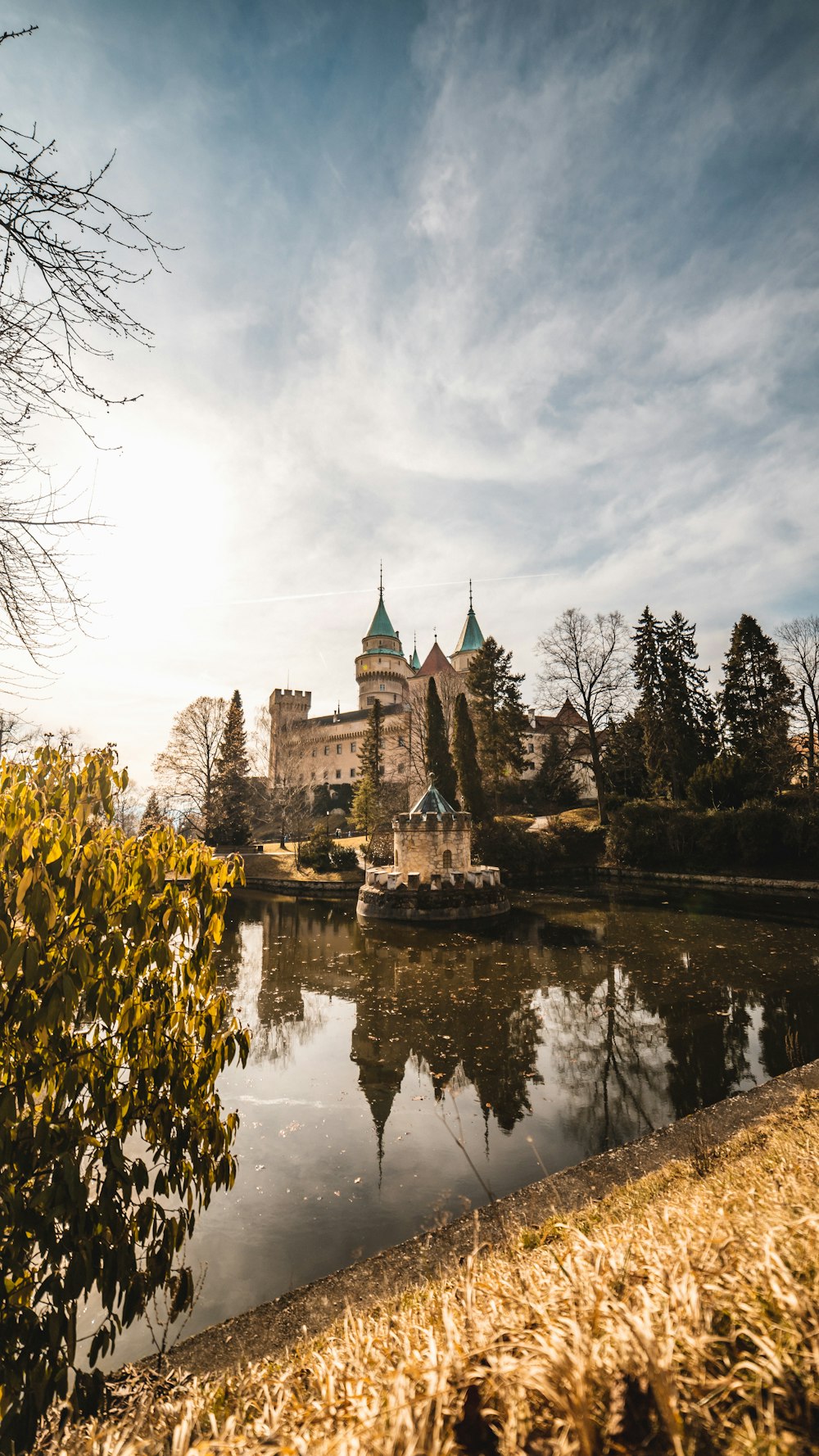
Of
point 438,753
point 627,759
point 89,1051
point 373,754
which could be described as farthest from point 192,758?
point 89,1051

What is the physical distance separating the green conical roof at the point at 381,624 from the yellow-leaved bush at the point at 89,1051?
197 ft

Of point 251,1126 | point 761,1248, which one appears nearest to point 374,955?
point 251,1126

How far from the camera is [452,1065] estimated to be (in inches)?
342

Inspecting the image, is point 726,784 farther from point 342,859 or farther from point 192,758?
point 192,758

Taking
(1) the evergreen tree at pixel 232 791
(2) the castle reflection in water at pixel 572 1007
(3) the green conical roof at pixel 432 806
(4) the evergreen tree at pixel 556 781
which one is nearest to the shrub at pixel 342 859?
(3) the green conical roof at pixel 432 806

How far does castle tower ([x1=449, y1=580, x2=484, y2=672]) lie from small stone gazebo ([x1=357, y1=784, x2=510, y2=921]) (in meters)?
31.0

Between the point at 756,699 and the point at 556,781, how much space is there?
1301 cm

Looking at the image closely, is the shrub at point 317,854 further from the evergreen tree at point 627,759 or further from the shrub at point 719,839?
the evergreen tree at point 627,759

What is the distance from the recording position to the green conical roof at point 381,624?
206 feet

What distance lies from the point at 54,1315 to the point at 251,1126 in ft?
18.3

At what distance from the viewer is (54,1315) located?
7.60ft

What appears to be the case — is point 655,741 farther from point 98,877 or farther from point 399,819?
point 98,877

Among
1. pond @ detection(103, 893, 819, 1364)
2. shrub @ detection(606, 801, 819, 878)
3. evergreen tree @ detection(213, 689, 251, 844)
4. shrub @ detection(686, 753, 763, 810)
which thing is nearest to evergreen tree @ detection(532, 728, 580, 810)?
→ shrub @ detection(606, 801, 819, 878)

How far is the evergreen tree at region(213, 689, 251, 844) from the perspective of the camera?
38.0 meters
